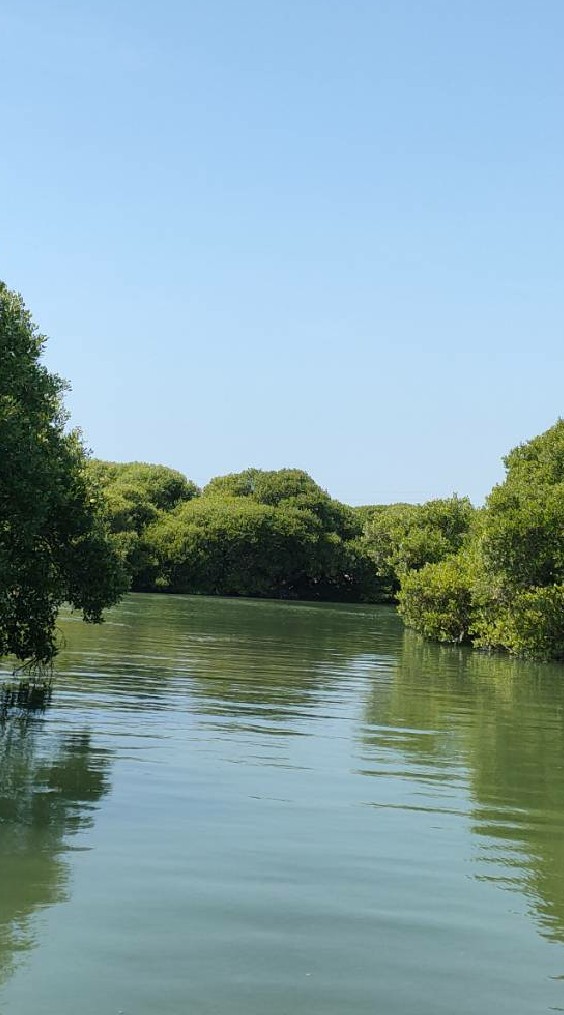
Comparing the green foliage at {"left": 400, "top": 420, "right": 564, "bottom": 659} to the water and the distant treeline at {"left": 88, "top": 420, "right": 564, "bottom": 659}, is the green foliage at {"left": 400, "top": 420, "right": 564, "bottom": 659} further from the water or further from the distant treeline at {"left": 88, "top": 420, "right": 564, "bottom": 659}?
the water

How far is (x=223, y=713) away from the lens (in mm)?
23891

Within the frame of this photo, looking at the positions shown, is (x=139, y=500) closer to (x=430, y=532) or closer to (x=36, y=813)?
(x=430, y=532)

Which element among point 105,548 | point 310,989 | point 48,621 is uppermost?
point 105,548

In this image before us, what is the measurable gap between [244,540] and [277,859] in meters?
105

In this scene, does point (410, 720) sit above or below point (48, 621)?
below

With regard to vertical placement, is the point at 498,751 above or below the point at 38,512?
below

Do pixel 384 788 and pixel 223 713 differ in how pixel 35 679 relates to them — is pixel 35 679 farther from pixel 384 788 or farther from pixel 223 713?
pixel 384 788

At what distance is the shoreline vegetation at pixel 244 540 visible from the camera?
2238cm

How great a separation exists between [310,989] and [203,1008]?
921mm

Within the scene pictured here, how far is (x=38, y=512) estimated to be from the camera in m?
21.5

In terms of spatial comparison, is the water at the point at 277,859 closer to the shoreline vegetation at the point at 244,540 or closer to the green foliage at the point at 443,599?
the shoreline vegetation at the point at 244,540

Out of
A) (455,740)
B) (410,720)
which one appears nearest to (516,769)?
(455,740)

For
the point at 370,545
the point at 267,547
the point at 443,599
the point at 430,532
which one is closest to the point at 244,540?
the point at 267,547

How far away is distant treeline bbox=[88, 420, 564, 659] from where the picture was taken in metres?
45.7
